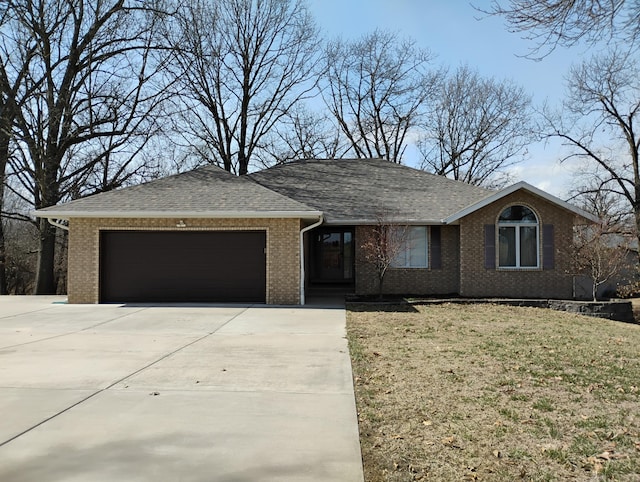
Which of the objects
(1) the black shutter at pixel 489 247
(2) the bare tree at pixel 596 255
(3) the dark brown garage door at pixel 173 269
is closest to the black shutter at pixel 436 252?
(1) the black shutter at pixel 489 247

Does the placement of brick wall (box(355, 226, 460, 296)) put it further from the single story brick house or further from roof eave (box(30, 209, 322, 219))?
roof eave (box(30, 209, 322, 219))

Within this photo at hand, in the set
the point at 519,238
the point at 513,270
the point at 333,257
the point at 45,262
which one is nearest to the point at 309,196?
the point at 333,257

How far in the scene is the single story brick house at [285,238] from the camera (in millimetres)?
13328

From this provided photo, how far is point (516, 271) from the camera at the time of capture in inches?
589

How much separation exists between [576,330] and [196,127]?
2426 cm

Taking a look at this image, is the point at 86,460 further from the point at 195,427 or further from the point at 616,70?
the point at 616,70

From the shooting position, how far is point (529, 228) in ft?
49.3

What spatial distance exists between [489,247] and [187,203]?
30.3ft

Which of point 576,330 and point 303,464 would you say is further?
point 576,330

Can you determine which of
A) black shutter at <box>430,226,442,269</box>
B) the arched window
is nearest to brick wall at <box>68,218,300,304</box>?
black shutter at <box>430,226,442,269</box>

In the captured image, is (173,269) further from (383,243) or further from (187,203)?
(383,243)

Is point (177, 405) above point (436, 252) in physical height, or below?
below

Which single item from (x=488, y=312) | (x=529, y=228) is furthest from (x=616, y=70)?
(x=488, y=312)

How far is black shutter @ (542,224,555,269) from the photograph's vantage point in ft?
49.0
